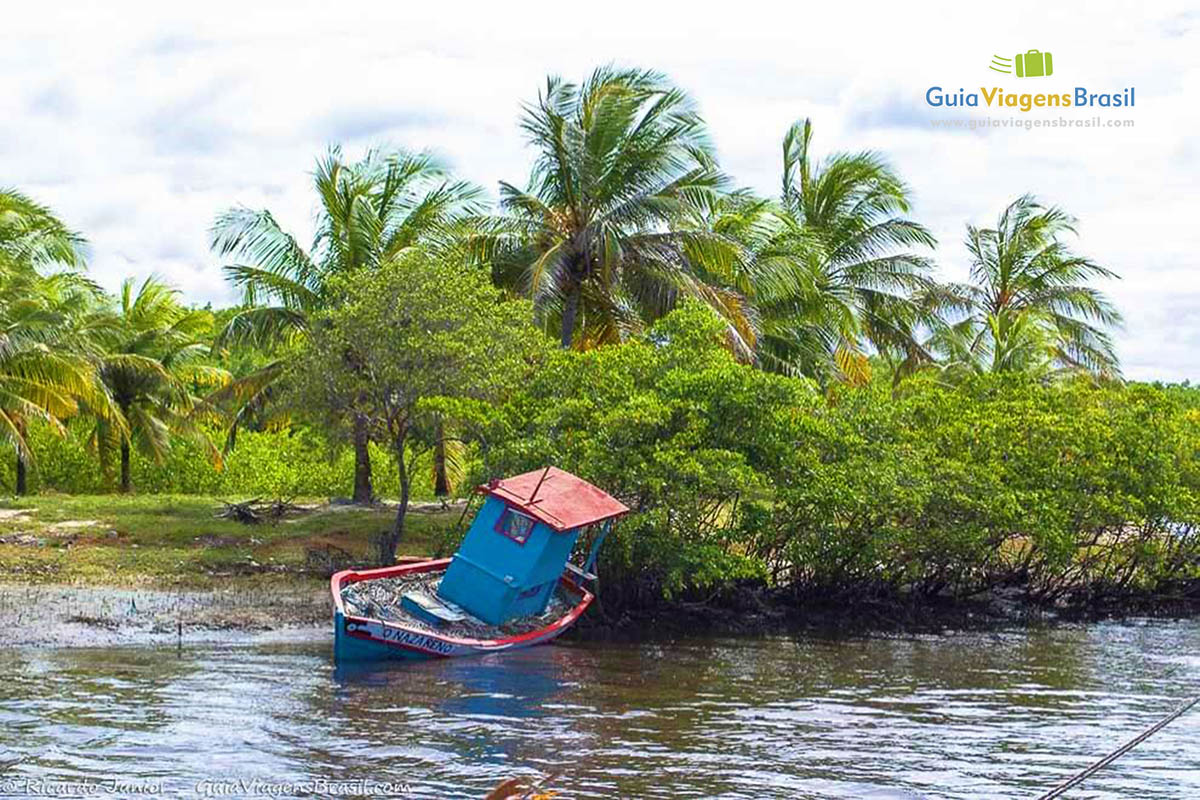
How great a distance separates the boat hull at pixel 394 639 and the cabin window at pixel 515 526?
1.45m

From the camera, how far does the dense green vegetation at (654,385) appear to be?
22.2m

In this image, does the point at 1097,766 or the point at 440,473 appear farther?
the point at 440,473

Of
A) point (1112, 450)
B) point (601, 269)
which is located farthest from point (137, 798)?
point (1112, 450)

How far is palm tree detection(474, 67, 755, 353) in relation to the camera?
1068 inches

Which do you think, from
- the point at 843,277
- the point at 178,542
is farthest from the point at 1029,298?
the point at 178,542

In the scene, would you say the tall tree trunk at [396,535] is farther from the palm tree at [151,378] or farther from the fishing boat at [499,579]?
the palm tree at [151,378]

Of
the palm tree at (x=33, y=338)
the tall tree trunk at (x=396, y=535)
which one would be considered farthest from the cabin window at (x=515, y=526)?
the palm tree at (x=33, y=338)

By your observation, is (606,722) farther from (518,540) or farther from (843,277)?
(843,277)

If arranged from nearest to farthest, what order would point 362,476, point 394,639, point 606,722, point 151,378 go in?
point 606,722, point 394,639, point 362,476, point 151,378

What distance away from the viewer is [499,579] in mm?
19797

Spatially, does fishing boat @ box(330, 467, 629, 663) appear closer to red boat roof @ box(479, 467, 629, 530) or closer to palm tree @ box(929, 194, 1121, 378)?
red boat roof @ box(479, 467, 629, 530)

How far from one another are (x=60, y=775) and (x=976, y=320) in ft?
103

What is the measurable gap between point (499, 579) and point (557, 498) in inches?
55.8

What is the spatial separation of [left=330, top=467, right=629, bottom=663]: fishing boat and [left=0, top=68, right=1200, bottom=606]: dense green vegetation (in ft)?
5.02
